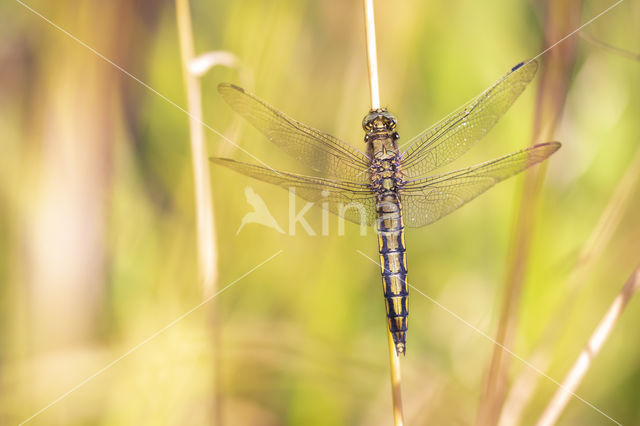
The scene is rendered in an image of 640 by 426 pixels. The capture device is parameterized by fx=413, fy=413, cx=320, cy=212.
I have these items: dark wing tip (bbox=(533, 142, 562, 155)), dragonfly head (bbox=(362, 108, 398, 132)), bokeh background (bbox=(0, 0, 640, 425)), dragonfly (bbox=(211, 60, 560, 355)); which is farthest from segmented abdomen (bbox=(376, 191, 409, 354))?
dark wing tip (bbox=(533, 142, 562, 155))

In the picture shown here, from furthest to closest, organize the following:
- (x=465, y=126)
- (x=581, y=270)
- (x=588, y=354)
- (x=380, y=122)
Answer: (x=380, y=122) < (x=465, y=126) < (x=581, y=270) < (x=588, y=354)

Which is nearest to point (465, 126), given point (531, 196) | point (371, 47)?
point (531, 196)

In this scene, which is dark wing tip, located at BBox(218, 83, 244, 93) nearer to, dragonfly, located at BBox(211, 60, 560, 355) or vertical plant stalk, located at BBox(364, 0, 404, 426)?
dragonfly, located at BBox(211, 60, 560, 355)

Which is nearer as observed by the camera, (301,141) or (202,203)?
(202,203)

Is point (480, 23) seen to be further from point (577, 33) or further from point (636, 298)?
point (636, 298)

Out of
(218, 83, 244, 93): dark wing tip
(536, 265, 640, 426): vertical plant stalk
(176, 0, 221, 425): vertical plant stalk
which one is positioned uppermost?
(218, 83, 244, 93): dark wing tip

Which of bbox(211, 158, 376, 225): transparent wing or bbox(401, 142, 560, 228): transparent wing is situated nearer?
bbox(401, 142, 560, 228): transparent wing

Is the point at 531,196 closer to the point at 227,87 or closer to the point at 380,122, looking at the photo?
the point at 380,122
